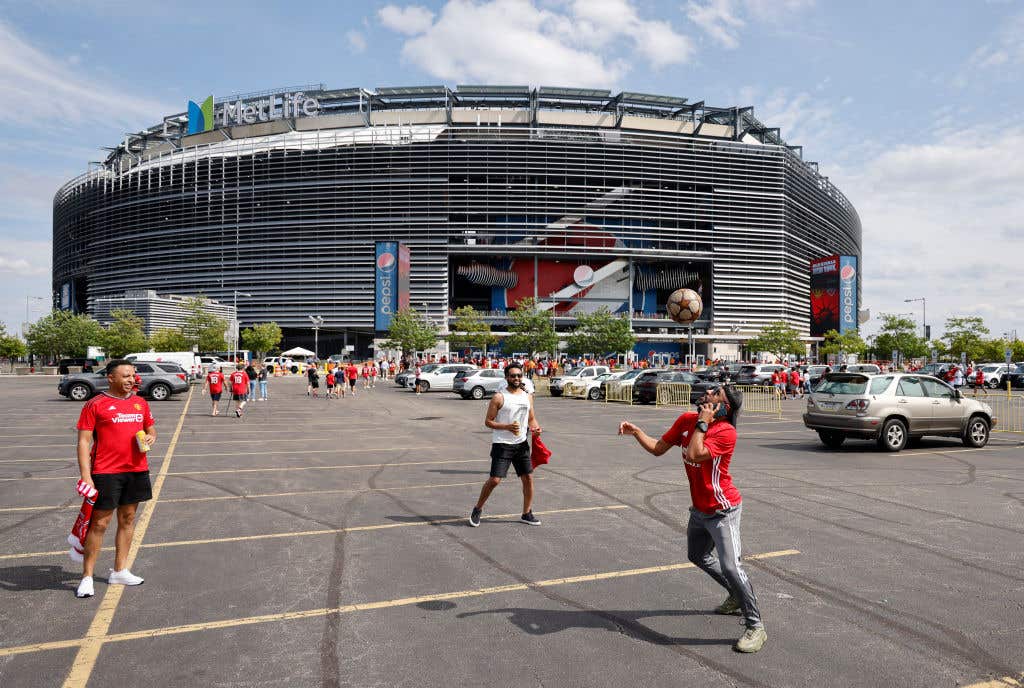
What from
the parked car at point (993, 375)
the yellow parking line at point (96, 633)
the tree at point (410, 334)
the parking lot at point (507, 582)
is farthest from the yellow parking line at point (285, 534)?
the tree at point (410, 334)

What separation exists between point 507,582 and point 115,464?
315cm

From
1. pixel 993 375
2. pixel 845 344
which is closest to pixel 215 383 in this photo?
pixel 993 375

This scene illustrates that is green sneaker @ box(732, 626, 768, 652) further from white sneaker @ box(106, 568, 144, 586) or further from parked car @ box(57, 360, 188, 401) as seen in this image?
parked car @ box(57, 360, 188, 401)

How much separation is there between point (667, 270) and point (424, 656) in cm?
9156

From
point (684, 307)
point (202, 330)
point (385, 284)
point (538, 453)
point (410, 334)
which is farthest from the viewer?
point (385, 284)

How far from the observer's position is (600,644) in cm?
407

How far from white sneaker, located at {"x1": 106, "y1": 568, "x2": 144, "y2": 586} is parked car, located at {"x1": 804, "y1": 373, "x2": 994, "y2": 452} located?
12.5 m

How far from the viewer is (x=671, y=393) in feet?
90.9

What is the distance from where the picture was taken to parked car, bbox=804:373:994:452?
13062 mm

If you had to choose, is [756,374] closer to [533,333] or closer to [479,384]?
[479,384]

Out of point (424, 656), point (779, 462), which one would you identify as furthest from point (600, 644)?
point (779, 462)

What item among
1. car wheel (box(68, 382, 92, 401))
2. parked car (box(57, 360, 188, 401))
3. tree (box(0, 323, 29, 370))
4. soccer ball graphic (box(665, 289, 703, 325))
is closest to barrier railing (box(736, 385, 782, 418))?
soccer ball graphic (box(665, 289, 703, 325))

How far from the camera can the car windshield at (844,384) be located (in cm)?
1333

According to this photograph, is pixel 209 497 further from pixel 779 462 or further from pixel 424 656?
pixel 779 462
